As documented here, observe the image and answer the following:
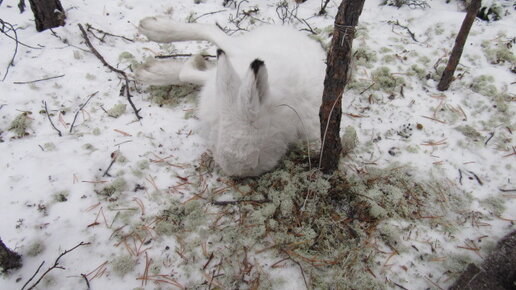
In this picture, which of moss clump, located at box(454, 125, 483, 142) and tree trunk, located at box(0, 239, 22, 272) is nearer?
tree trunk, located at box(0, 239, 22, 272)

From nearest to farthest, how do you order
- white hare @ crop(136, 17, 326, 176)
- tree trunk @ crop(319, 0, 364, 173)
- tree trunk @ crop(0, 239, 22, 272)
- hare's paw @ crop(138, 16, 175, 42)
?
tree trunk @ crop(319, 0, 364, 173) < tree trunk @ crop(0, 239, 22, 272) < white hare @ crop(136, 17, 326, 176) < hare's paw @ crop(138, 16, 175, 42)

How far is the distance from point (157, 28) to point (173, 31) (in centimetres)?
22

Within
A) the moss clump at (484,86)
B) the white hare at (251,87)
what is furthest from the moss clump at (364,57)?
the moss clump at (484,86)

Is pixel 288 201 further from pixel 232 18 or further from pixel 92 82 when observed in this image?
pixel 232 18

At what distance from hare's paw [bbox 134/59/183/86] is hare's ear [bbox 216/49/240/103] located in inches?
60.5

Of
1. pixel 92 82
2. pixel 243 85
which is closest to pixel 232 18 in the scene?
pixel 92 82

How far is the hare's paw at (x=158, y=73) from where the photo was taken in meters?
3.73

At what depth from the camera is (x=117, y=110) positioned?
3471mm

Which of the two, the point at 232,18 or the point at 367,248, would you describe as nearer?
the point at 367,248

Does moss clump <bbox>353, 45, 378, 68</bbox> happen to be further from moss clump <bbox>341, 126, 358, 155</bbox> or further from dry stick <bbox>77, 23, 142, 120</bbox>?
dry stick <bbox>77, 23, 142, 120</bbox>

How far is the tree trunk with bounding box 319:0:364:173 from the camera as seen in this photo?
6.47 ft

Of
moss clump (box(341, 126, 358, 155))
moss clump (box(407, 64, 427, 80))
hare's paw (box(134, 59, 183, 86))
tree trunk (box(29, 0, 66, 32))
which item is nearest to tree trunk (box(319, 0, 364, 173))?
moss clump (box(341, 126, 358, 155))

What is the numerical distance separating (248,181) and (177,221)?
28.8 inches

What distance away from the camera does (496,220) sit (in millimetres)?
2598
